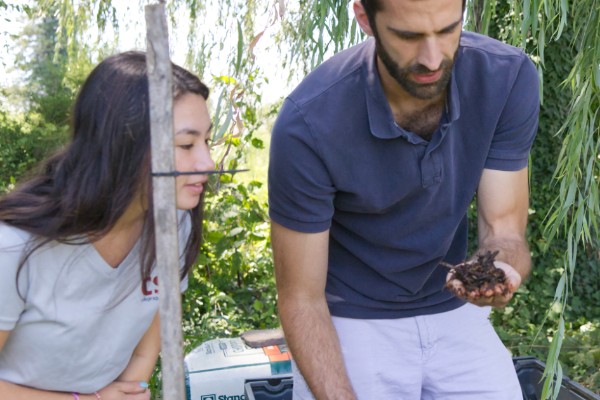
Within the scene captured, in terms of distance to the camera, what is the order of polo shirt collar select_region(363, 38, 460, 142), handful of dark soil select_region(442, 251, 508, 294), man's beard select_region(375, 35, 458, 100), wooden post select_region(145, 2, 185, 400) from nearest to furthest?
wooden post select_region(145, 2, 185, 400), handful of dark soil select_region(442, 251, 508, 294), man's beard select_region(375, 35, 458, 100), polo shirt collar select_region(363, 38, 460, 142)

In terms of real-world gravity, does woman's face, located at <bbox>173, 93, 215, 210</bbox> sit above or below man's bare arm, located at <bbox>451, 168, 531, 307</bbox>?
above

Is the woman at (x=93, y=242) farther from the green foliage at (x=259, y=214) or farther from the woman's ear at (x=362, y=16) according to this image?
the green foliage at (x=259, y=214)

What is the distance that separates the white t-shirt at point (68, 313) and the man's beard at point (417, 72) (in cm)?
70

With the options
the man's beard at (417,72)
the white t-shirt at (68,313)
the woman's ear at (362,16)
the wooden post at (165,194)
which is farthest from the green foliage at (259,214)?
the wooden post at (165,194)

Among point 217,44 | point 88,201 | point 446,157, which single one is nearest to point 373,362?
point 446,157

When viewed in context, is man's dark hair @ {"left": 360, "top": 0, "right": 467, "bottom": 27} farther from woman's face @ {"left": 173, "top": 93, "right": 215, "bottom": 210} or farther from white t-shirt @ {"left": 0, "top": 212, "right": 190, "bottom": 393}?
white t-shirt @ {"left": 0, "top": 212, "right": 190, "bottom": 393}

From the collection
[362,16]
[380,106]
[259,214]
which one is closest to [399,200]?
[380,106]

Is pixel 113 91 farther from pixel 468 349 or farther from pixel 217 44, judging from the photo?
pixel 217 44

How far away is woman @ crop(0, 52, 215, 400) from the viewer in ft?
5.59

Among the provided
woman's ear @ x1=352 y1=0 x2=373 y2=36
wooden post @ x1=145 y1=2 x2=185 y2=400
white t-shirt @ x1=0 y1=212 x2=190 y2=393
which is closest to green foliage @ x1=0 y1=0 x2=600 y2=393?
woman's ear @ x1=352 y1=0 x2=373 y2=36

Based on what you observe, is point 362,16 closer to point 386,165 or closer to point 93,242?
point 386,165

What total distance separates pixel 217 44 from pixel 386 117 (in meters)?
2.28

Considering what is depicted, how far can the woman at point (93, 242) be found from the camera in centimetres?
171

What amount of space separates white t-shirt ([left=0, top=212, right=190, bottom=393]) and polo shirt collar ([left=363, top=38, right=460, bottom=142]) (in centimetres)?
63
